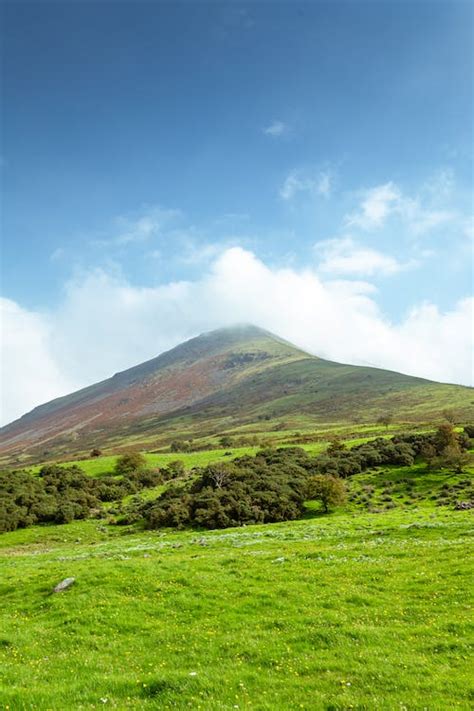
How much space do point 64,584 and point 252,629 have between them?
35.8ft

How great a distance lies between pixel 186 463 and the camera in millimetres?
85875

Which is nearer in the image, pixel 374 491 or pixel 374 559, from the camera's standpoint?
pixel 374 559

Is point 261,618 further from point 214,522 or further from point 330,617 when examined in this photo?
point 214,522

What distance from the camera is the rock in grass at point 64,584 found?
20.8m

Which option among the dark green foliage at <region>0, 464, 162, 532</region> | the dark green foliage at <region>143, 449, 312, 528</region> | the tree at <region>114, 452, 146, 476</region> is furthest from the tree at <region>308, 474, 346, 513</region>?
the tree at <region>114, 452, 146, 476</region>

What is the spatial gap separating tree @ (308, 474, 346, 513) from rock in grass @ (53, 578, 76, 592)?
33.5m

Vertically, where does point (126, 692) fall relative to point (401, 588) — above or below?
above

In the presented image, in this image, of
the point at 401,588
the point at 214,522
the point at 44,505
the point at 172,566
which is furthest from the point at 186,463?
the point at 401,588

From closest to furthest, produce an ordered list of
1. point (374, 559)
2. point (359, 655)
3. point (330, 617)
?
point (359, 655) → point (330, 617) → point (374, 559)

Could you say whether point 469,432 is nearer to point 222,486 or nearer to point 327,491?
point 327,491

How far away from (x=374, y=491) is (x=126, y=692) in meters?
50.1

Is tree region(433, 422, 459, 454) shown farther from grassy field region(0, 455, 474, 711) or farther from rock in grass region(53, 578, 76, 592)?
rock in grass region(53, 578, 76, 592)

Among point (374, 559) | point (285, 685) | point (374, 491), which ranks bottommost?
point (374, 491)

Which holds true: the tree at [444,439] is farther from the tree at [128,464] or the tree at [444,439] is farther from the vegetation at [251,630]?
the tree at [128,464]
